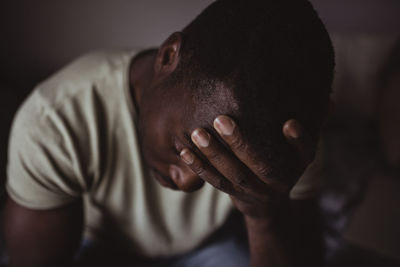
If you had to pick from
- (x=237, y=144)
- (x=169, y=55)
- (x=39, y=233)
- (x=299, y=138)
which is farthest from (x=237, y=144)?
(x=39, y=233)

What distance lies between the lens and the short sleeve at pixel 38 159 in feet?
2.46

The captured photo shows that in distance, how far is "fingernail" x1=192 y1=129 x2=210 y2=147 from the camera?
1.78ft

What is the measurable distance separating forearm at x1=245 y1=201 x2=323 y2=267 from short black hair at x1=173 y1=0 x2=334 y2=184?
253mm

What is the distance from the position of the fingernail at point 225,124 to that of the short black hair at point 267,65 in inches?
0.7

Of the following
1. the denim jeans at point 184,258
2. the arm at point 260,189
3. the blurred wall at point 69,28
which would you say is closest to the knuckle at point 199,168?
the arm at point 260,189

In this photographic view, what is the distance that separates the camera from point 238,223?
1.20m

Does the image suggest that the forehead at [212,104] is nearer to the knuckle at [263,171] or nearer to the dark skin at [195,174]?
the dark skin at [195,174]

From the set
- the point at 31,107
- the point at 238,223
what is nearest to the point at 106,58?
the point at 31,107

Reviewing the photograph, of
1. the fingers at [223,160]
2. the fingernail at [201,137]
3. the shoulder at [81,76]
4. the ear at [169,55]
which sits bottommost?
the fingers at [223,160]

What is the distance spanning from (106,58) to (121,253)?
2.08ft

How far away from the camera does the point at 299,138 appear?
546 millimetres

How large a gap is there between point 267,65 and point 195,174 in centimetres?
27

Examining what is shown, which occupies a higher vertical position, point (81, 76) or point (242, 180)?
point (81, 76)

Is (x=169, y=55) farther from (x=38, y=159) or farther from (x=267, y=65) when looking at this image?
(x=38, y=159)
